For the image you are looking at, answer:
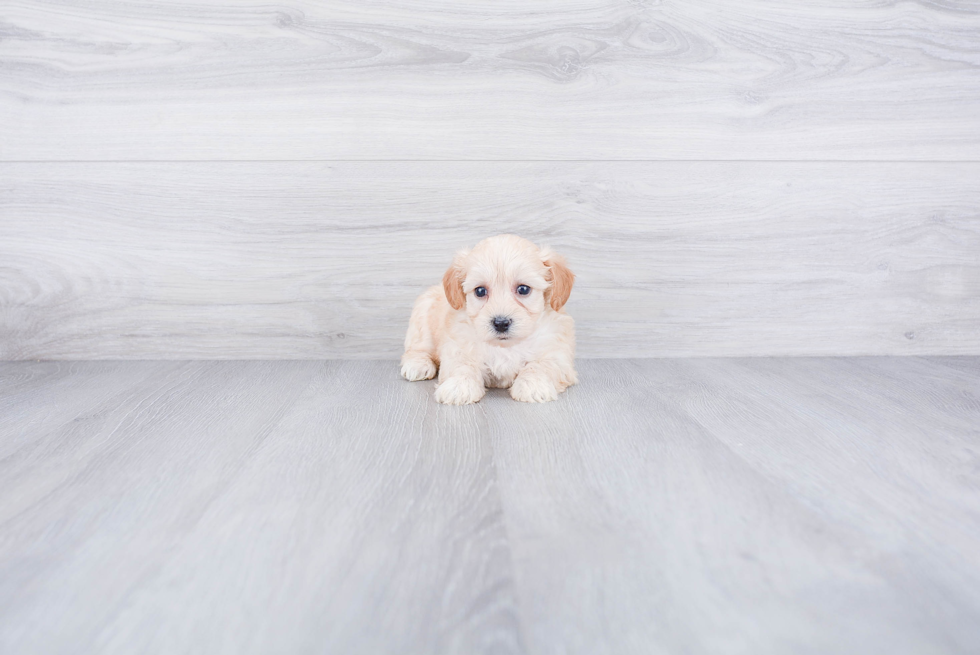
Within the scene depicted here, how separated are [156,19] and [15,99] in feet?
1.37

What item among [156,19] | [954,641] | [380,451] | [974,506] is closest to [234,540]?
[380,451]

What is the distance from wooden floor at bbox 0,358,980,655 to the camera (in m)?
0.50

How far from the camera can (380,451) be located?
35.8 inches

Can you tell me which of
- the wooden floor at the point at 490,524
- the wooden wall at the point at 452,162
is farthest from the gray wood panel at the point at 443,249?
the wooden floor at the point at 490,524

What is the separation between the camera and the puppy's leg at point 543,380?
1192 mm

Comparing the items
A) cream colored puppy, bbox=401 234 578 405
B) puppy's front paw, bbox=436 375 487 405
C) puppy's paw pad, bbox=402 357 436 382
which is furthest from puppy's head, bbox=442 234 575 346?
puppy's paw pad, bbox=402 357 436 382

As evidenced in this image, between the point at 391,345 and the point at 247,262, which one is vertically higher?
the point at 247,262

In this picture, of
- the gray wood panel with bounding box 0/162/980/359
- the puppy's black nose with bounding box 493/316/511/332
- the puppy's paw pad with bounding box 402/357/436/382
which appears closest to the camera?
the puppy's black nose with bounding box 493/316/511/332

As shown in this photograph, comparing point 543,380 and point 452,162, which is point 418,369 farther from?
point 452,162

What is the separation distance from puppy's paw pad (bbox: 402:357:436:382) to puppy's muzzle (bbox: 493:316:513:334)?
287 mm

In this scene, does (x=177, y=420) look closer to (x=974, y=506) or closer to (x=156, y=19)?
(x=156, y=19)

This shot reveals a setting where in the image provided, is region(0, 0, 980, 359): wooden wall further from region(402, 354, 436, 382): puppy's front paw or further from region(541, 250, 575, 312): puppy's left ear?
region(541, 250, 575, 312): puppy's left ear

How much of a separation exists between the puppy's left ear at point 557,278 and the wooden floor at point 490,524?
21cm

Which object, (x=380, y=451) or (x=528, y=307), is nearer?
(x=380, y=451)
